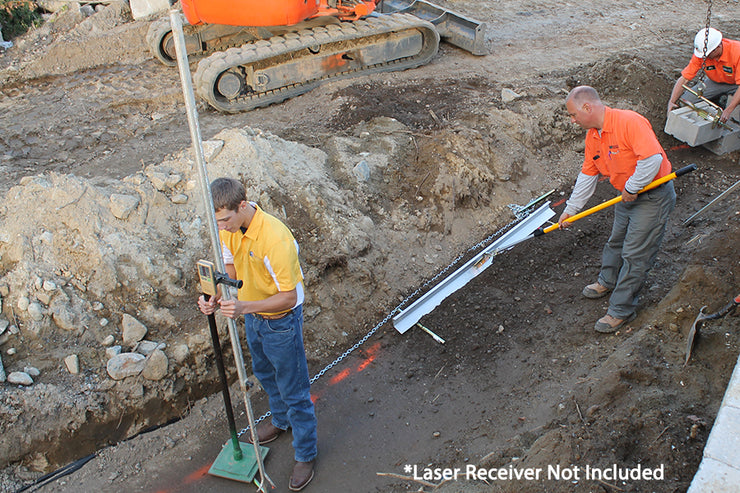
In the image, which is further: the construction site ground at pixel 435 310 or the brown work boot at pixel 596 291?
the brown work boot at pixel 596 291

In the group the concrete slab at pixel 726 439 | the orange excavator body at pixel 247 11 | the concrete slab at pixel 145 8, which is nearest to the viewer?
the concrete slab at pixel 726 439

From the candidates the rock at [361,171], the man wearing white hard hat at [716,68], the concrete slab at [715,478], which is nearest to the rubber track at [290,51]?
the rock at [361,171]

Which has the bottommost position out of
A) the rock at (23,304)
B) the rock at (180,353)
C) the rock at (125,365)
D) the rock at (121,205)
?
the rock at (180,353)

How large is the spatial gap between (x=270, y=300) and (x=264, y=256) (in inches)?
11.0

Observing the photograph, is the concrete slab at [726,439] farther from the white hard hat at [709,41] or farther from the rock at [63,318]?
the white hard hat at [709,41]

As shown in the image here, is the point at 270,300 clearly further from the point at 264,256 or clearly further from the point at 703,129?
the point at 703,129

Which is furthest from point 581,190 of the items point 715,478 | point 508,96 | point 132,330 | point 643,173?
point 132,330

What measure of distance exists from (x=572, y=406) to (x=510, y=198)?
366 cm

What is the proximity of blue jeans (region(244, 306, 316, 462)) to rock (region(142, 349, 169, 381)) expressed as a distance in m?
1.00

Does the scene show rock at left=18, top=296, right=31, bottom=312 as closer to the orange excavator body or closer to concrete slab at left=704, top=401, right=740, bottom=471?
concrete slab at left=704, top=401, right=740, bottom=471

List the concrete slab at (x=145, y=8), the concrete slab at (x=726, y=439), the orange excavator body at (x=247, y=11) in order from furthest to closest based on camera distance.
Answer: the concrete slab at (x=145, y=8), the orange excavator body at (x=247, y=11), the concrete slab at (x=726, y=439)

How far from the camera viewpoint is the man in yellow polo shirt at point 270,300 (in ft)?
11.6

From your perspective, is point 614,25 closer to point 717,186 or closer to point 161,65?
point 717,186

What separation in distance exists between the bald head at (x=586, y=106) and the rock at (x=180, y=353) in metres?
3.79
